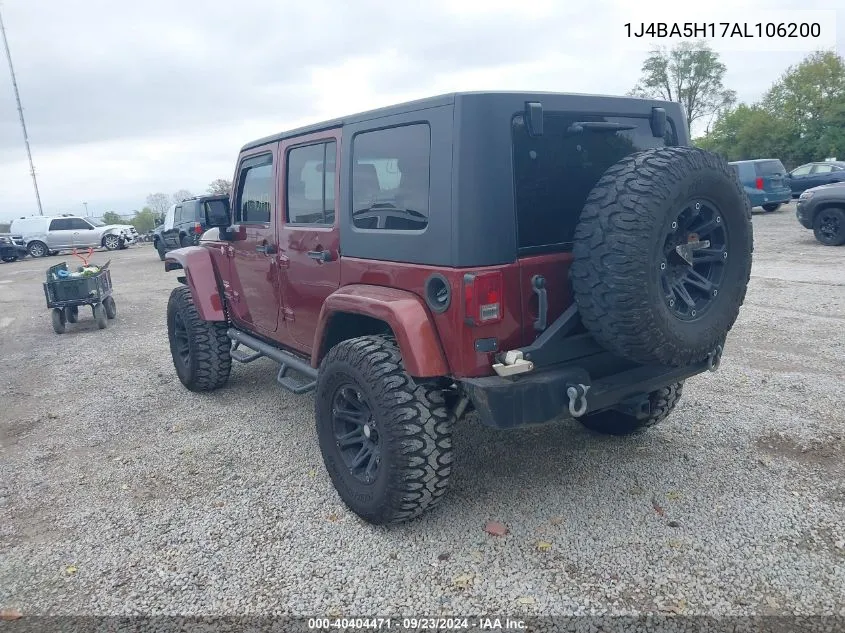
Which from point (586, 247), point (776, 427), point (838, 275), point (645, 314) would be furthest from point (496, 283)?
point (838, 275)

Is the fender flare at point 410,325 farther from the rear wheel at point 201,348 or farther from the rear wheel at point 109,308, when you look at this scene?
the rear wheel at point 109,308

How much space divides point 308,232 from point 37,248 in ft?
88.7

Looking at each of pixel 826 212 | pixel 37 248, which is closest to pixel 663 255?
pixel 826 212

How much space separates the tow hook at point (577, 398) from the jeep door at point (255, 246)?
2.24m

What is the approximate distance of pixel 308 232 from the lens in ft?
12.6

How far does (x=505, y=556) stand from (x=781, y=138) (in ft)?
133

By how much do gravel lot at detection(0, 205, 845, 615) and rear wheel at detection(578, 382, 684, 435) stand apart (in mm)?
128

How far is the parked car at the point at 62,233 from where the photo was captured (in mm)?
26016

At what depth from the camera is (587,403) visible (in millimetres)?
2906

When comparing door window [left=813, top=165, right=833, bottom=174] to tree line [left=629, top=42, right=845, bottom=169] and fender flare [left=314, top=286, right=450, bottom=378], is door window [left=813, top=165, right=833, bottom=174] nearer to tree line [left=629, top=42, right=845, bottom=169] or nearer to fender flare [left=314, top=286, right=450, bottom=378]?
tree line [left=629, top=42, right=845, bottom=169]

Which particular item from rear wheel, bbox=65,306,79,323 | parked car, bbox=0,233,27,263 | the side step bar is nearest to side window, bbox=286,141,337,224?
the side step bar

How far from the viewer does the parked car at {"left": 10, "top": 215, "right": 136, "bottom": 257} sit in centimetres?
2602

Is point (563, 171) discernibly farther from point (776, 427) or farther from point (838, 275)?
point (838, 275)

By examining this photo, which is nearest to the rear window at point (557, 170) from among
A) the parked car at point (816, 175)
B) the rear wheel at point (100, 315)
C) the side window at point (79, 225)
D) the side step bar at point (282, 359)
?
the side step bar at point (282, 359)
